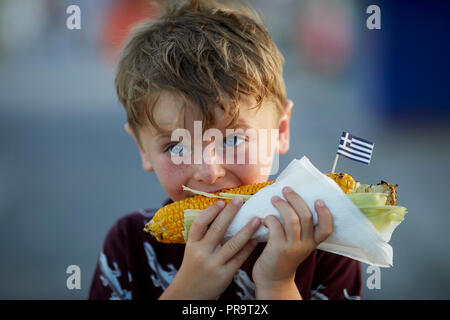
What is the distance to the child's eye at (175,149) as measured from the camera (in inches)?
66.2

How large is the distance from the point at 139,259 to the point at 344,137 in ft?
3.58

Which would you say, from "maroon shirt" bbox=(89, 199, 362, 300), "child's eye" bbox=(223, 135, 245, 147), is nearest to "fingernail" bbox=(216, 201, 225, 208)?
"child's eye" bbox=(223, 135, 245, 147)

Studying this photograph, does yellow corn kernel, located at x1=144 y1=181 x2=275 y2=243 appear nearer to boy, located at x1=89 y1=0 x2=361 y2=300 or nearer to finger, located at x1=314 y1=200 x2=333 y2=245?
boy, located at x1=89 y1=0 x2=361 y2=300

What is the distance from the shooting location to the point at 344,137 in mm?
1584

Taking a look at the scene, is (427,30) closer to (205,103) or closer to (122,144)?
(122,144)

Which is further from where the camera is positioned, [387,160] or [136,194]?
[387,160]

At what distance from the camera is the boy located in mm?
1491

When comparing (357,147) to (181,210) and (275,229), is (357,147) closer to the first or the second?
(275,229)

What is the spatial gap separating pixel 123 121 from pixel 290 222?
28.1 ft

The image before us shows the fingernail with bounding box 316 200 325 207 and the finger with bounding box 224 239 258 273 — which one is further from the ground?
the fingernail with bounding box 316 200 325 207

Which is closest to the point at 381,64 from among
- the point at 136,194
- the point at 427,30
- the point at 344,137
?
the point at 427,30

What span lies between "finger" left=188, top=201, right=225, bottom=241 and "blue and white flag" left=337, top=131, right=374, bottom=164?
50 cm

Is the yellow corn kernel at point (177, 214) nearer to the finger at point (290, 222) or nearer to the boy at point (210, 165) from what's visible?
the boy at point (210, 165)

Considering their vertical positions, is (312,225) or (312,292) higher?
(312,225)
